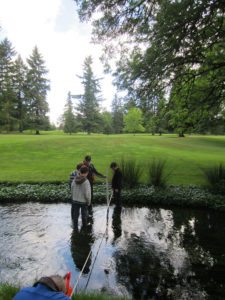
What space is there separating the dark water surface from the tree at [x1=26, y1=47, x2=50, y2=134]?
4251cm

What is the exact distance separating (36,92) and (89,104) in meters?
10.7

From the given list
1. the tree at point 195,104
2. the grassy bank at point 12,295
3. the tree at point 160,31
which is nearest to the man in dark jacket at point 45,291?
the grassy bank at point 12,295

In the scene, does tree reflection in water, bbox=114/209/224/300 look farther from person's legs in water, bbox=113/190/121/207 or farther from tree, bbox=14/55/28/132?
tree, bbox=14/55/28/132

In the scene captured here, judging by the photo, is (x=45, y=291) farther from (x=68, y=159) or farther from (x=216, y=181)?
(x=68, y=159)

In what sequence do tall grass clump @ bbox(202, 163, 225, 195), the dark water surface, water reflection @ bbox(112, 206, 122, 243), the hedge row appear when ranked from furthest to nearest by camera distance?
tall grass clump @ bbox(202, 163, 225, 195)
the hedge row
water reflection @ bbox(112, 206, 122, 243)
the dark water surface

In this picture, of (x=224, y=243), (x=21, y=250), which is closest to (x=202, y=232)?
(x=224, y=243)

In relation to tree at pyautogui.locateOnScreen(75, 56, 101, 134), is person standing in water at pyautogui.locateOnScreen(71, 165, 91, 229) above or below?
below

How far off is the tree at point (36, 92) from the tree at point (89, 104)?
8014 millimetres

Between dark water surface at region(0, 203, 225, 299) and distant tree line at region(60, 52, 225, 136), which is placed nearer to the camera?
A: dark water surface at region(0, 203, 225, 299)

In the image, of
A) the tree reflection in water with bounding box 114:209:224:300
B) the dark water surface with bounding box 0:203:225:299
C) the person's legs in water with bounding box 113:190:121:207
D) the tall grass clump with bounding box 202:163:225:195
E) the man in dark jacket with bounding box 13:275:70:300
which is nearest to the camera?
the man in dark jacket with bounding box 13:275:70:300

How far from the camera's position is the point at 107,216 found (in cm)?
1058

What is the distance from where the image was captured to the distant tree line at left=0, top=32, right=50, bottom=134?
2095 inches

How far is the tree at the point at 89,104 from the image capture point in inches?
2324

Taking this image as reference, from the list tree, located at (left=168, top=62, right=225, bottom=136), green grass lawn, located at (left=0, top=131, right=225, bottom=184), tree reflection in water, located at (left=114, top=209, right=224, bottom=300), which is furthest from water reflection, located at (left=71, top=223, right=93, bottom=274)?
tree, located at (left=168, top=62, right=225, bottom=136)
